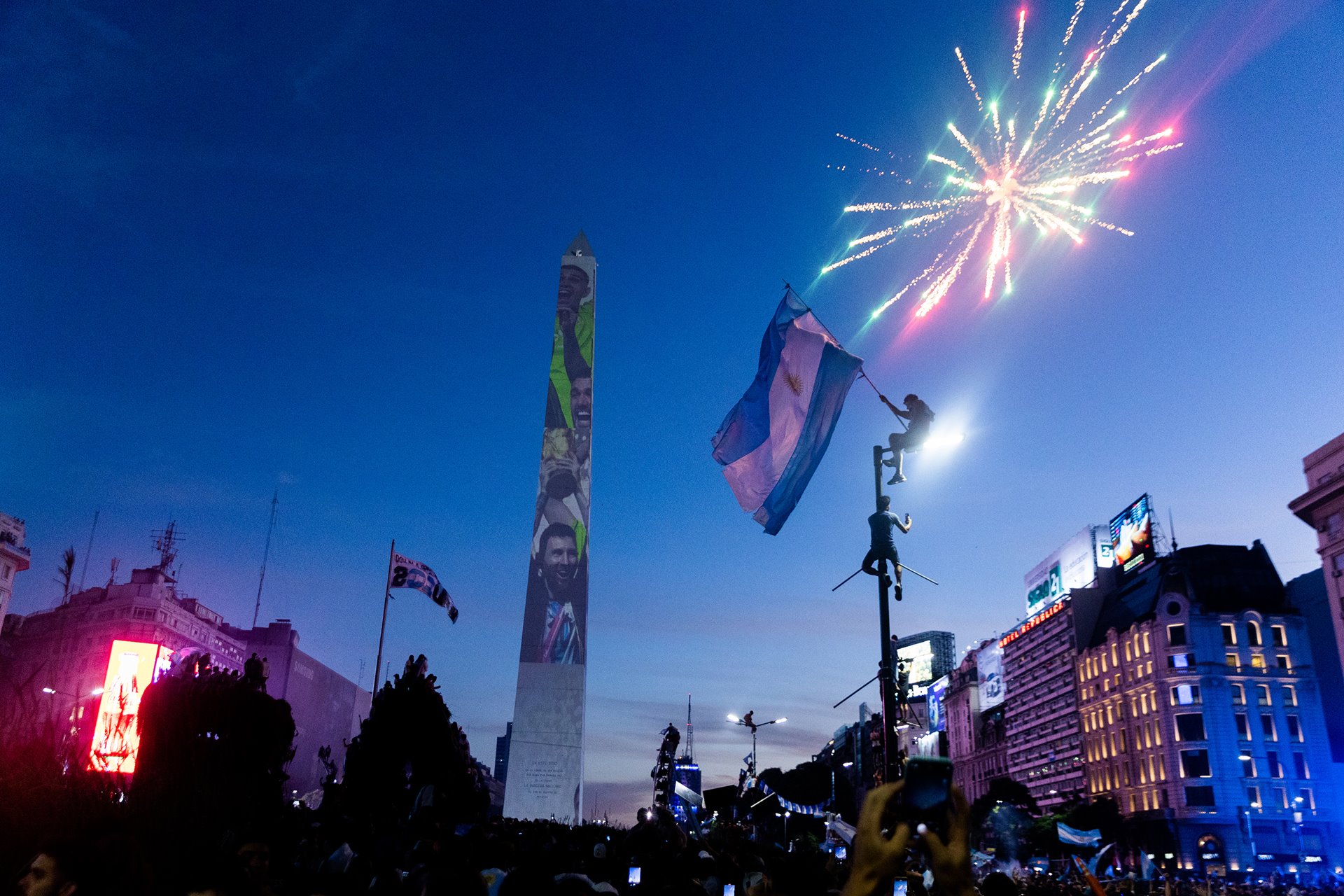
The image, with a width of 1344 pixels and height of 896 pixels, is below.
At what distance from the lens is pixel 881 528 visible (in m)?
10.3

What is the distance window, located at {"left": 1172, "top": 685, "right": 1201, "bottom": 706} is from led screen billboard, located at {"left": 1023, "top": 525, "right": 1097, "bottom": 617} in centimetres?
2633

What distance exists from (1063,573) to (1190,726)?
35425mm

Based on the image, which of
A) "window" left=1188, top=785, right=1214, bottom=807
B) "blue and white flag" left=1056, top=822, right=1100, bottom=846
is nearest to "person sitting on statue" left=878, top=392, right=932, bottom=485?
"blue and white flag" left=1056, top=822, right=1100, bottom=846

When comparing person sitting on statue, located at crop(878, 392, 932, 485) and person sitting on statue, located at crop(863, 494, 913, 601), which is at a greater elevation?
person sitting on statue, located at crop(878, 392, 932, 485)

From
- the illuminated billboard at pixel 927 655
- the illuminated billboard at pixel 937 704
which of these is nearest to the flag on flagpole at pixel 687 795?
the illuminated billboard at pixel 937 704

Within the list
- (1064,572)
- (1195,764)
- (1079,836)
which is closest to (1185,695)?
(1195,764)

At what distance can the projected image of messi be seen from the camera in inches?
2594

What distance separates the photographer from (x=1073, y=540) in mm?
109938

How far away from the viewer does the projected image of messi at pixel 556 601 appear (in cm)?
6588

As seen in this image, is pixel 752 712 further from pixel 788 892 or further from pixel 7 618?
pixel 7 618

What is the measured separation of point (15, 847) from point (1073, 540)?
11283 cm

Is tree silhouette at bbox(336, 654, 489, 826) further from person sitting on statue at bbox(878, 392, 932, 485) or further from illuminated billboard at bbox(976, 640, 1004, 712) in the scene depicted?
illuminated billboard at bbox(976, 640, 1004, 712)

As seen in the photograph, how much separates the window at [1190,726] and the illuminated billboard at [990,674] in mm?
52482

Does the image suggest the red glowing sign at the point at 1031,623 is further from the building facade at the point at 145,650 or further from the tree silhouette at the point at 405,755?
the tree silhouette at the point at 405,755
